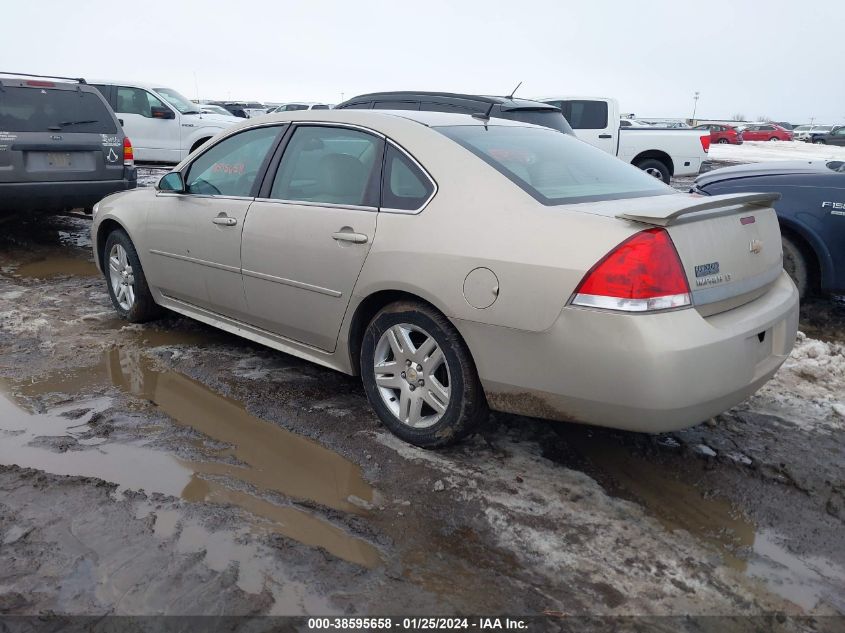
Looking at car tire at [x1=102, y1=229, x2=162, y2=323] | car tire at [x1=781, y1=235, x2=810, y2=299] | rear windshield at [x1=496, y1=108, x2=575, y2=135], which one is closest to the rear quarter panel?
car tire at [x1=102, y1=229, x2=162, y2=323]

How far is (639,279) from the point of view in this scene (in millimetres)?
2689

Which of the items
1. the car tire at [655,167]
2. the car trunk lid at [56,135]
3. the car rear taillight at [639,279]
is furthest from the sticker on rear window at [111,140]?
the car tire at [655,167]

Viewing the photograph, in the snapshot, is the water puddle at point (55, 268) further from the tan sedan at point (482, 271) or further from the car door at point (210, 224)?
the tan sedan at point (482, 271)

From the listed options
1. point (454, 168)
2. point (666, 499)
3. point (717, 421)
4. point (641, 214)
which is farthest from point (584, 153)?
point (666, 499)

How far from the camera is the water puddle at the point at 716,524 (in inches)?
99.0

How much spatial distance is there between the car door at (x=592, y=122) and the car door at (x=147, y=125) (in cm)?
749

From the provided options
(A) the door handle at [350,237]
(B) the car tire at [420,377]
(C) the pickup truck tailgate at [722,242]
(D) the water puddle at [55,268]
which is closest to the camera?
(C) the pickup truck tailgate at [722,242]

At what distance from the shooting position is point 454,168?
3322mm

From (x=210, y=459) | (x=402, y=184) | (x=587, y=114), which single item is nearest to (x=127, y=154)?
(x=402, y=184)

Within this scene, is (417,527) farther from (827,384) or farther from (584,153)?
(827,384)

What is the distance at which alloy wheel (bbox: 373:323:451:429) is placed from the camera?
3.29 meters

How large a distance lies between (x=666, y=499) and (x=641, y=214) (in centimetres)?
122

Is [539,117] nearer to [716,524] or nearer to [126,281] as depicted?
[126,281]

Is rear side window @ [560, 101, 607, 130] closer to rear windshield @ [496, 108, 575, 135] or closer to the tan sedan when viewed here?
rear windshield @ [496, 108, 575, 135]
